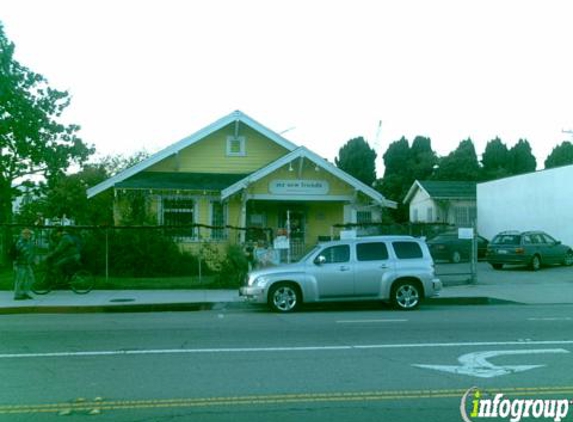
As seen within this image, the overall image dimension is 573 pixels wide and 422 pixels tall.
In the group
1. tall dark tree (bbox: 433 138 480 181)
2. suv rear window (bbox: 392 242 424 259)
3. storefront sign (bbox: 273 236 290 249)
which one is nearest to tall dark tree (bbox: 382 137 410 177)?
tall dark tree (bbox: 433 138 480 181)

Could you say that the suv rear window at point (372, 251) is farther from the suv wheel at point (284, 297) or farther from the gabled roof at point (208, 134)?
the gabled roof at point (208, 134)

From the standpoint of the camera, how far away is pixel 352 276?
13977 mm

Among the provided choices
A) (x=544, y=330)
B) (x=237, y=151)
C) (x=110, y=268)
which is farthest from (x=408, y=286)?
(x=237, y=151)

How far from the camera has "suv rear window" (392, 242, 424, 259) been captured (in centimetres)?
1438

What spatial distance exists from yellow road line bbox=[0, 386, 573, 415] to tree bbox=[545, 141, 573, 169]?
5829cm

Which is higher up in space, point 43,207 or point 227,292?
point 43,207

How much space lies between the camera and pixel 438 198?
1517 inches

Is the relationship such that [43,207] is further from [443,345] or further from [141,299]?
[443,345]

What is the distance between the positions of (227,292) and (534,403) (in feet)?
40.4

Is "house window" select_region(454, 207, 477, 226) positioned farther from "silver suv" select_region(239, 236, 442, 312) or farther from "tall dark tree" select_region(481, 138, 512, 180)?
"silver suv" select_region(239, 236, 442, 312)

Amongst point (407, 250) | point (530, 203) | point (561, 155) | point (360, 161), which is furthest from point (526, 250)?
point (561, 155)

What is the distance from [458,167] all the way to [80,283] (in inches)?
1691

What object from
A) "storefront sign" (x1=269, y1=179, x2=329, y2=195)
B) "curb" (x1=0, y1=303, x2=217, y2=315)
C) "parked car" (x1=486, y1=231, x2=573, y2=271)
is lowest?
"curb" (x1=0, y1=303, x2=217, y2=315)

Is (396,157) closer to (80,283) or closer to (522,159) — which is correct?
(522,159)
